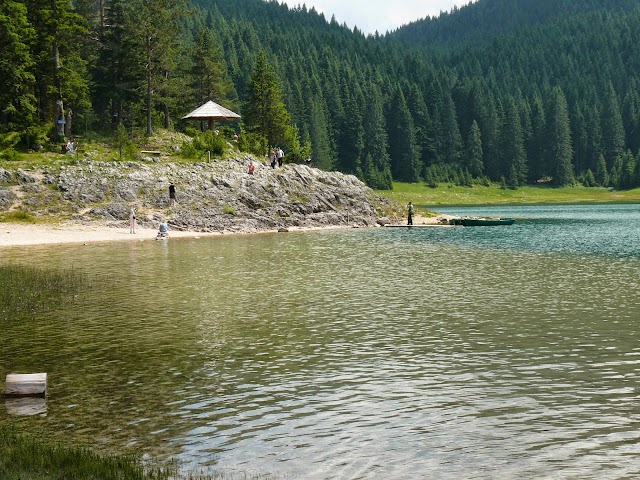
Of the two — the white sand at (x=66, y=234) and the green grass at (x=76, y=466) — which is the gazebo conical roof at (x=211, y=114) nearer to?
the white sand at (x=66, y=234)

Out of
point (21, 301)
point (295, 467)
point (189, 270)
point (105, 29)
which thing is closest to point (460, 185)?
point (105, 29)

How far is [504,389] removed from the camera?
1661 centimetres

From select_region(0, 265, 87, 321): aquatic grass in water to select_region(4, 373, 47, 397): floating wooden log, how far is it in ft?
33.5

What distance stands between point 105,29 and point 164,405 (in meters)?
87.9

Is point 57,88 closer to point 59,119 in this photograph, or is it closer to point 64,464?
point 59,119

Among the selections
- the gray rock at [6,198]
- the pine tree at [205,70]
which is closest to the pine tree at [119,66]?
the pine tree at [205,70]

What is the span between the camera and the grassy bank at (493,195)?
169750 mm

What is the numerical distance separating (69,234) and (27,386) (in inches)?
1910

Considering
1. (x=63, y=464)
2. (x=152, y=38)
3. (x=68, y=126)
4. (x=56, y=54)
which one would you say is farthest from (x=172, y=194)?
(x=63, y=464)

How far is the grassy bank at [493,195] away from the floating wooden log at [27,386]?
5775 inches

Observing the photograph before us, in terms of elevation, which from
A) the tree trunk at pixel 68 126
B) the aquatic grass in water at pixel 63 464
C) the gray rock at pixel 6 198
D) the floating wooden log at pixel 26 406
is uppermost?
the tree trunk at pixel 68 126

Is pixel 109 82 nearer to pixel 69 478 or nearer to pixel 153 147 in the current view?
pixel 153 147

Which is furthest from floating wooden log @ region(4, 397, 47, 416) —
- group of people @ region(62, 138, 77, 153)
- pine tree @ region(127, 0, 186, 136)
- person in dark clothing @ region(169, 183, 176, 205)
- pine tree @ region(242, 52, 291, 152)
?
pine tree @ region(242, 52, 291, 152)

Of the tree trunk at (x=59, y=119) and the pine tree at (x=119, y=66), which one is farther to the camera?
the pine tree at (x=119, y=66)
